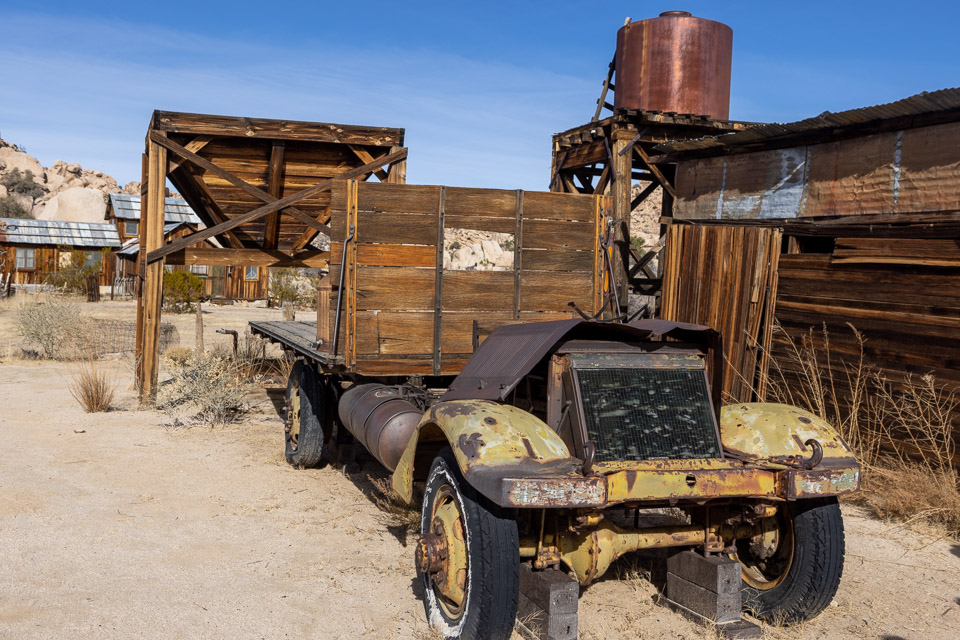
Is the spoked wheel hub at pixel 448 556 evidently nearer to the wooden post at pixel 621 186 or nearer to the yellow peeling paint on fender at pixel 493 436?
the yellow peeling paint on fender at pixel 493 436

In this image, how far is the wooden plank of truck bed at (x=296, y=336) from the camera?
285 inches

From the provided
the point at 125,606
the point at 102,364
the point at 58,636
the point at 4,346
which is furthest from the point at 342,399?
the point at 4,346

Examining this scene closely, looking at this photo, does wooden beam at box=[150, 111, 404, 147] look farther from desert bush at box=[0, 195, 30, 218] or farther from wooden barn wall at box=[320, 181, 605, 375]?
desert bush at box=[0, 195, 30, 218]

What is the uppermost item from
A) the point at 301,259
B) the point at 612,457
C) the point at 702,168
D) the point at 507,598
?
the point at 702,168

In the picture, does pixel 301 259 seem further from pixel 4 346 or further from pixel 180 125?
pixel 4 346

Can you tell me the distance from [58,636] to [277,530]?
79.4 inches

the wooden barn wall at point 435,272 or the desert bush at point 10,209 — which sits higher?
the desert bush at point 10,209

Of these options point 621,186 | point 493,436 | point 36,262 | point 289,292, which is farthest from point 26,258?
point 493,436

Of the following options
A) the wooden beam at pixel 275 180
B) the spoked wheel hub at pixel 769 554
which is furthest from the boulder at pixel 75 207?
the spoked wheel hub at pixel 769 554

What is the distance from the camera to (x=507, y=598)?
3.56 metres

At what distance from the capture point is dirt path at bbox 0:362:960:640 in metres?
4.30

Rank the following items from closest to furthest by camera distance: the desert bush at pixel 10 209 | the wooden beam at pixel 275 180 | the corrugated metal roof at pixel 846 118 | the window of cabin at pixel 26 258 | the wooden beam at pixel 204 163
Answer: the corrugated metal roof at pixel 846 118, the wooden beam at pixel 204 163, the wooden beam at pixel 275 180, the window of cabin at pixel 26 258, the desert bush at pixel 10 209

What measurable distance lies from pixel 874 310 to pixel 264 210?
7.48m

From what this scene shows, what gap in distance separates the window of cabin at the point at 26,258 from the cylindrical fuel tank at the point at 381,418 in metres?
43.2
